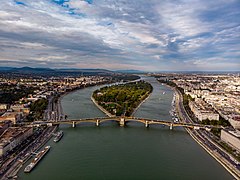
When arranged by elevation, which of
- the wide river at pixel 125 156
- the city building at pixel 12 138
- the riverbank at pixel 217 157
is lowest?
the wide river at pixel 125 156

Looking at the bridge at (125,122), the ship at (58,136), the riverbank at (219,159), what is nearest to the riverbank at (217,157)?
the riverbank at (219,159)

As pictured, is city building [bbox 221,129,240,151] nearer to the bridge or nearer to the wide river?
the wide river

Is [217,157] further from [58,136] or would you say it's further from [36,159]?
[58,136]

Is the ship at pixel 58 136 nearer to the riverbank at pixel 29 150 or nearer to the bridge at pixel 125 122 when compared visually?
the riverbank at pixel 29 150

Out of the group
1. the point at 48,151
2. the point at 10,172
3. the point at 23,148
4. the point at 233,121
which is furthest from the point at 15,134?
the point at 233,121

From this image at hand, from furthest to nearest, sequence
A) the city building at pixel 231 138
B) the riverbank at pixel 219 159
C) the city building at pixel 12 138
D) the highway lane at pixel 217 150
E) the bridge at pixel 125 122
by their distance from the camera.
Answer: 1. the bridge at pixel 125 122
2. the city building at pixel 231 138
3. the city building at pixel 12 138
4. the highway lane at pixel 217 150
5. the riverbank at pixel 219 159

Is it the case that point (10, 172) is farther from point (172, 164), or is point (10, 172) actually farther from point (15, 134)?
point (172, 164)

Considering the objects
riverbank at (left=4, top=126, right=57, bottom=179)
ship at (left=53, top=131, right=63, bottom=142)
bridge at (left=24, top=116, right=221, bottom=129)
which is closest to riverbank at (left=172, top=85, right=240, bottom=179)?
bridge at (left=24, top=116, right=221, bottom=129)

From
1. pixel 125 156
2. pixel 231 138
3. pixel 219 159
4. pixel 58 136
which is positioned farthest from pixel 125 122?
pixel 219 159
